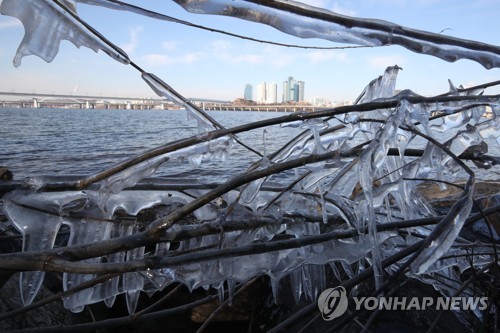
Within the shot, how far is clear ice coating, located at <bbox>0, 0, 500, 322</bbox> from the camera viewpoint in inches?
56.8

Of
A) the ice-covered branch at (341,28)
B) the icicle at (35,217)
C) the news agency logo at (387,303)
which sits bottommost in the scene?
the news agency logo at (387,303)

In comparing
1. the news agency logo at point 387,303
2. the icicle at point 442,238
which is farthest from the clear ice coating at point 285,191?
the news agency logo at point 387,303

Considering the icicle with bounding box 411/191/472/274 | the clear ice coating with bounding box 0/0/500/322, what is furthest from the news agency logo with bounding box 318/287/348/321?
the icicle with bounding box 411/191/472/274

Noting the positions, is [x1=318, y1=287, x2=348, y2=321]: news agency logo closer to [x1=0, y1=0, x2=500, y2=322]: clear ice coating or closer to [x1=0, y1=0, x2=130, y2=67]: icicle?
[x1=0, y1=0, x2=500, y2=322]: clear ice coating

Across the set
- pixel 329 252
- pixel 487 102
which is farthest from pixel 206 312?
pixel 487 102

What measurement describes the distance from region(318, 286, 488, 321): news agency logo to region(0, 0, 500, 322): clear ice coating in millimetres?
176

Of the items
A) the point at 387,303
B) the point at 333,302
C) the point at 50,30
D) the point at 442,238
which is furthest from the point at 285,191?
the point at 50,30

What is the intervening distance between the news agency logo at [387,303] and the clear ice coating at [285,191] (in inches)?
6.9

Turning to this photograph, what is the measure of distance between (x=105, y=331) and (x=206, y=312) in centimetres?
108

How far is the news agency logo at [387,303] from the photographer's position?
7.17ft

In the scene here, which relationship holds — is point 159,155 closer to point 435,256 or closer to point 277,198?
point 277,198

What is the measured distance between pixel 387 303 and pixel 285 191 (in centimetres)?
141

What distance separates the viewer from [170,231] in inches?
61.4

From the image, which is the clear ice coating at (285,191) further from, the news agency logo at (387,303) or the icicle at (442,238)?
the news agency logo at (387,303)
